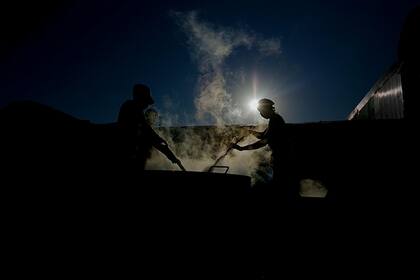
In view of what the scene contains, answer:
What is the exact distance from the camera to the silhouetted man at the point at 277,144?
570 cm

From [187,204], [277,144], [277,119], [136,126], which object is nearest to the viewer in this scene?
[187,204]

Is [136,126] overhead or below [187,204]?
overhead

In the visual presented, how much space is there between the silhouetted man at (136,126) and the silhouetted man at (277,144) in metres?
2.88

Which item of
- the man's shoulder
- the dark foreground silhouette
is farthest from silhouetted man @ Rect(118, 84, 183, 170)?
the man's shoulder

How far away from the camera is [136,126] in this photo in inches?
201

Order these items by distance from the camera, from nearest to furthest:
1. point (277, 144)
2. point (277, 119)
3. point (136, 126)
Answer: point (136, 126) < point (277, 144) < point (277, 119)

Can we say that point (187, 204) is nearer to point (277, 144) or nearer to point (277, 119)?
point (277, 144)

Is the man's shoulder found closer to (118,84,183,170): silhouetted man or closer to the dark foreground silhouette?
the dark foreground silhouette

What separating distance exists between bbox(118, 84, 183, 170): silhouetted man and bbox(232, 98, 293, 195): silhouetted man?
2.88 meters

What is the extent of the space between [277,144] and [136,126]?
327 cm

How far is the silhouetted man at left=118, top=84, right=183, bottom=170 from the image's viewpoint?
4875mm

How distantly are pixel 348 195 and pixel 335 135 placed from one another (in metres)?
1.43

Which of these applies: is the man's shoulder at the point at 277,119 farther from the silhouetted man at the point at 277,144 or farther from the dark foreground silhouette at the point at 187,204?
the dark foreground silhouette at the point at 187,204

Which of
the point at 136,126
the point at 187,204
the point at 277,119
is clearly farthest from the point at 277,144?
the point at 136,126
